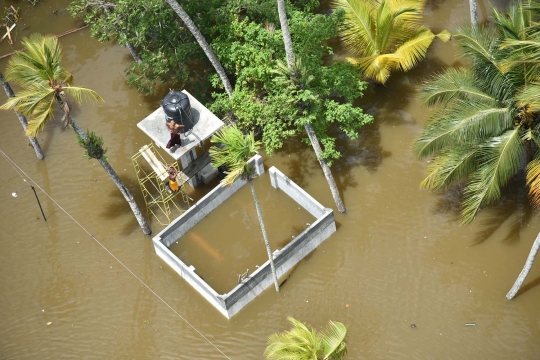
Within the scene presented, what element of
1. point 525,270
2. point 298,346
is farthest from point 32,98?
point 525,270

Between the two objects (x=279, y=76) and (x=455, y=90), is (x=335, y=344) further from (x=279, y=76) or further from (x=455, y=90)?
(x=279, y=76)

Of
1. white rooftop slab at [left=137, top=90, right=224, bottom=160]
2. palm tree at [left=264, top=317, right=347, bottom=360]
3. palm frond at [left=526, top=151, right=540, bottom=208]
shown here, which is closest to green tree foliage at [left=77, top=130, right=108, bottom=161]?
white rooftop slab at [left=137, top=90, right=224, bottom=160]

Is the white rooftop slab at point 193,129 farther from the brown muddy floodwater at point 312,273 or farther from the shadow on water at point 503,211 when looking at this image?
the shadow on water at point 503,211

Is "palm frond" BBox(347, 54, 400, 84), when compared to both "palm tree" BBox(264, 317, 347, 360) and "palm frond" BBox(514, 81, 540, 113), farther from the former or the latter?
"palm tree" BBox(264, 317, 347, 360)

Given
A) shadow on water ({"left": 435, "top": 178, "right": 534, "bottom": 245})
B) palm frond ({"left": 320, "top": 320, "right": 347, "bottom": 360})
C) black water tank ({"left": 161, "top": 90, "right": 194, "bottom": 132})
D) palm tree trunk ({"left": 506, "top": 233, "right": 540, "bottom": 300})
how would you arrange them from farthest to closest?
shadow on water ({"left": 435, "top": 178, "right": 534, "bottom": 245}), black water tank ({"left": 161, "top": 90, "right": 194, "bottom": 132}), palm tree trunk ({"left": 506, "top": 233, "right": 540, "bottom": 300}), palm frond ({"left": 320, "top": 320, "right": 347, "bottom": 360})

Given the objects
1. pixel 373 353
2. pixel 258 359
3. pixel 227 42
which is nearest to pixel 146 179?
pixel 227 42

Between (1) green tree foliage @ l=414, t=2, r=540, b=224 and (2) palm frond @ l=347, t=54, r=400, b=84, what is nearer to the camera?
(1) green tree foliage @ l=414, t=2, r=540, b=224
